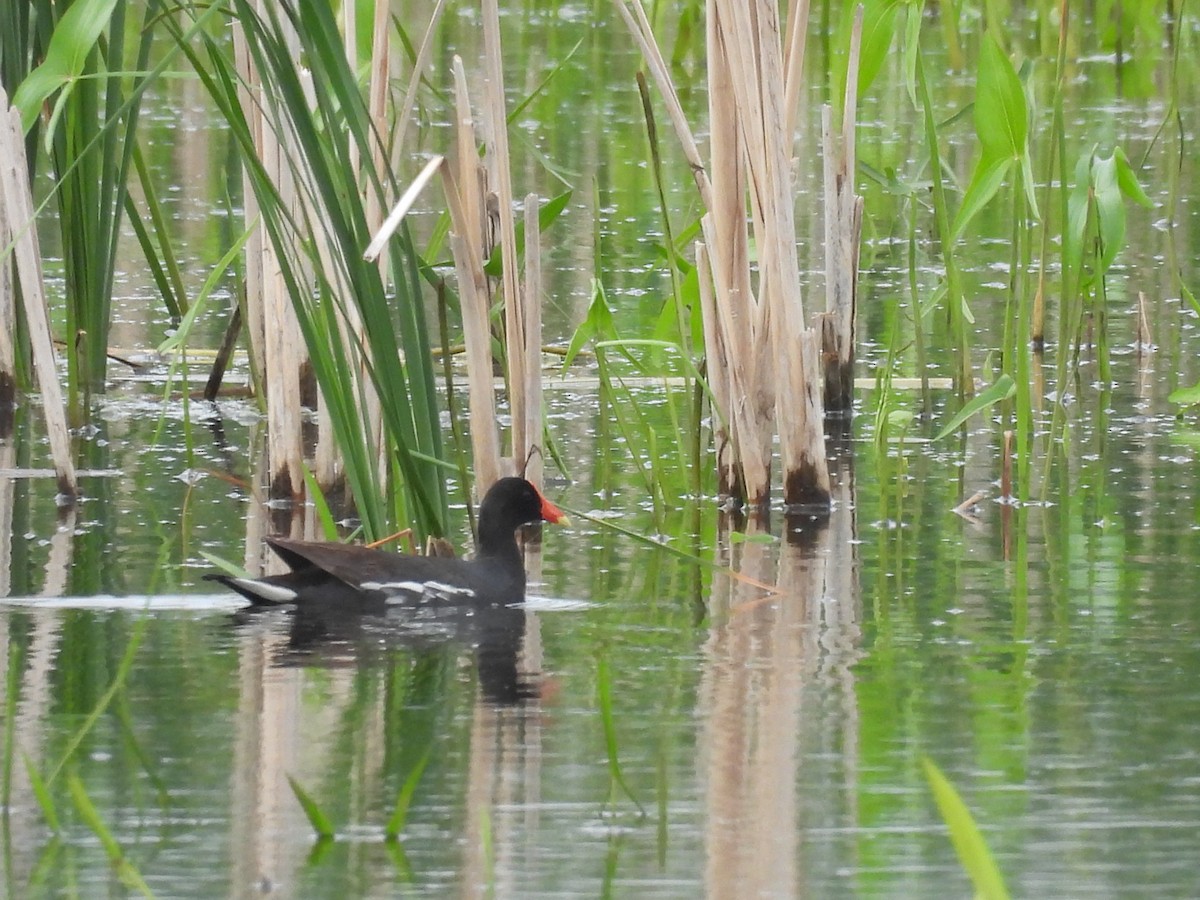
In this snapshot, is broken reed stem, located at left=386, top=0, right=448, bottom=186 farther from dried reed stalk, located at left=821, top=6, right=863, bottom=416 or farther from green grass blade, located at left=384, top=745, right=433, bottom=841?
green grass blade, located at left=384, top=745, right=433, bottom=841

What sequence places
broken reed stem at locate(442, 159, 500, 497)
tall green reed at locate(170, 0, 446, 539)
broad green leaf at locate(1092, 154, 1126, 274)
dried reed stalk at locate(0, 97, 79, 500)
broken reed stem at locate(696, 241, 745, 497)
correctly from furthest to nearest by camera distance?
broad green leaf at locate(1092, 154, 1126, 274) → dried reed stalk at locate(0, 97, 79, 500) → broken reed stem at locate(696, 241, 745, 497) → broken reed stem at locate(442, 159, 500, 497) → tall green reed at locate(170, 0, 446, 539)

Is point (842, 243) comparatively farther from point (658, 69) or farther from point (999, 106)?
point (658, 69)

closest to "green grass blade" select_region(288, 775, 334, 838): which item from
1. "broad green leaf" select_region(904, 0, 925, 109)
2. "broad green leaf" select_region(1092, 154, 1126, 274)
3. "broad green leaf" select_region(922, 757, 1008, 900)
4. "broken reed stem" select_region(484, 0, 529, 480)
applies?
"broad green leaf" select_region(922, 757, 1008, 900)

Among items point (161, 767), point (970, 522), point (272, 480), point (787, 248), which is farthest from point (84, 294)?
point (161, 767)

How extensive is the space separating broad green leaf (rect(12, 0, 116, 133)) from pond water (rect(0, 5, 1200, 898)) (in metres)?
1.31

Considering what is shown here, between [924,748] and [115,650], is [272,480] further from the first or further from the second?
[924,748]

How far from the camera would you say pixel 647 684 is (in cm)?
551

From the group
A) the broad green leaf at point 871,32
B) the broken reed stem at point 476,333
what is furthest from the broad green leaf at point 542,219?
the broad green leaf at point 871,32

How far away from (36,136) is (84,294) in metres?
0.60

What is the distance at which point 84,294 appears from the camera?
8.48 m

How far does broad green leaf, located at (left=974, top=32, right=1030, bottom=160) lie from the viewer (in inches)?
272

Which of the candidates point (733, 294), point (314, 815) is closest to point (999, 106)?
point (733, 294)

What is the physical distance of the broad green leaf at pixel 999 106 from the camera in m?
6.92

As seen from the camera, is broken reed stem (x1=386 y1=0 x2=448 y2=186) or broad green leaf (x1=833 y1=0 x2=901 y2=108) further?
broad green leaf (x1=833 y1=0 x2=901 y2=108)
